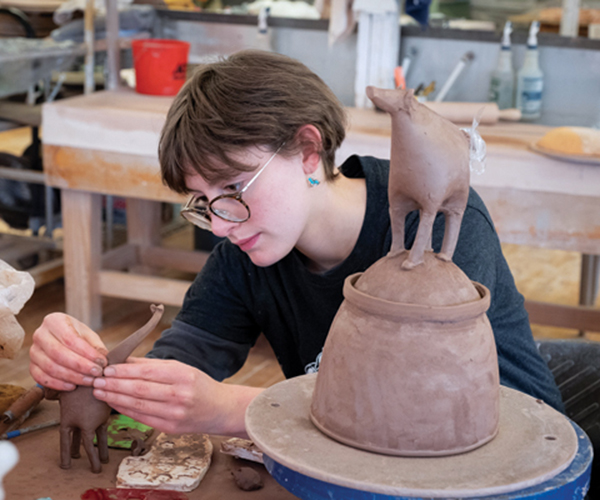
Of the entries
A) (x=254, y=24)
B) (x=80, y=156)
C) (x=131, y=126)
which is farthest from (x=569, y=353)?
(x=254, y=24)

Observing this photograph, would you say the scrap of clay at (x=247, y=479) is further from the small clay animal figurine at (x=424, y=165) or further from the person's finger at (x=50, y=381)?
the small clay animal figurine at (x=424, y=165)

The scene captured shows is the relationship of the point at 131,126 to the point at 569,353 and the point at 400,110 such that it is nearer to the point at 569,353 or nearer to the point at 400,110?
the point at 569,353

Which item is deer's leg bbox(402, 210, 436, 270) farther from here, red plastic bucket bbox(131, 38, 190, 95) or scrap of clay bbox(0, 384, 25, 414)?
red plastic bucket bbox(131, 38, 190, 95)

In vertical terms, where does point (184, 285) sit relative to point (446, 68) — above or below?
below

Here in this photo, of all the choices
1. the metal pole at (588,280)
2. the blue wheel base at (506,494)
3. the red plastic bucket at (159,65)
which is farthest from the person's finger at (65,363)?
the metal pole at (588,280)

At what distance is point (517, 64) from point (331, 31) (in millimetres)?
725

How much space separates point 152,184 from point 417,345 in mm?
1947

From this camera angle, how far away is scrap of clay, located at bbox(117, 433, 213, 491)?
0.97 metres

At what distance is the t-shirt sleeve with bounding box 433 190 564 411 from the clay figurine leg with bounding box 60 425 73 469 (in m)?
0.59

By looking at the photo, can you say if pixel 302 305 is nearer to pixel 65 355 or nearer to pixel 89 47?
pixel 65 355

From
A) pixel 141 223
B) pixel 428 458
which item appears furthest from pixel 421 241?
pixel 141 223

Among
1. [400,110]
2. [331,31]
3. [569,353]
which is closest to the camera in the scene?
[400,110]

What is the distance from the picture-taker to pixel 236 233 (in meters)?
1.09

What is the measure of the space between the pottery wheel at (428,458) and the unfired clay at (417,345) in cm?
2
